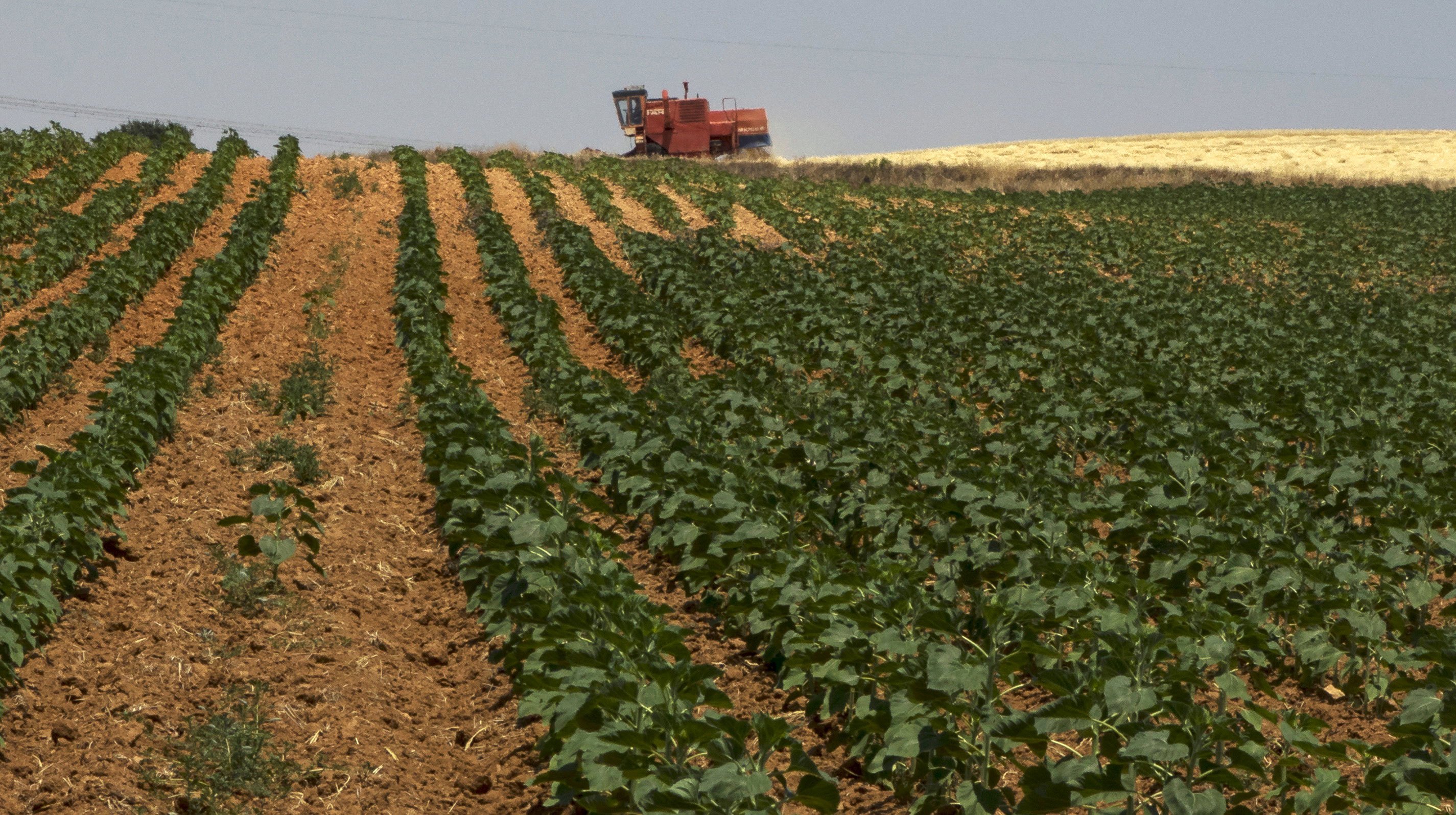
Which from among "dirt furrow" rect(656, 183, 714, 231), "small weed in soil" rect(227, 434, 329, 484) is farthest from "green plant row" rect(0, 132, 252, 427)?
"dirt furrow" rect(656, 183, 714, 231)

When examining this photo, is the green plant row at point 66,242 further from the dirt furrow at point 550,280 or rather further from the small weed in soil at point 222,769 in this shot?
the small weed in soil at point 222,769

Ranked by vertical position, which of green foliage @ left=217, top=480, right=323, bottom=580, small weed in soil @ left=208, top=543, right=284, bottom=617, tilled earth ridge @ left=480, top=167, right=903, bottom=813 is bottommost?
tilled earth ridge @ left=480, top=167, right=903, bottom=813

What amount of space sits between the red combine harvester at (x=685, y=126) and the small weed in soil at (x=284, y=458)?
3629 cm

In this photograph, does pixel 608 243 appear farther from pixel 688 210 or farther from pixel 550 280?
pixel 688 210

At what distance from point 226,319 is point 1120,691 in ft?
51.5

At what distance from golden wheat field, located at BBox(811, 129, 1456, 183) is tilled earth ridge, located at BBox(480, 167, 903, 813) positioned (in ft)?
134

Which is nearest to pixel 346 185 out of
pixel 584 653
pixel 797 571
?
→ pixel 797 571

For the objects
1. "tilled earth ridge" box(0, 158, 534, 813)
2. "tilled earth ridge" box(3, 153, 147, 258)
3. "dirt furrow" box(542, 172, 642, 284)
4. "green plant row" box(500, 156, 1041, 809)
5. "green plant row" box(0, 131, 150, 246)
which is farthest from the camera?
"dirt furrow" box(542, 172, 642, 284)

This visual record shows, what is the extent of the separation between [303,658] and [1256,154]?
193ft

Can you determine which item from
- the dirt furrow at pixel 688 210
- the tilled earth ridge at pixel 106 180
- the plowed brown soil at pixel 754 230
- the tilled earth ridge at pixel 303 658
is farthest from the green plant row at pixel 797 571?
the dirt furrow at pixel 688 210

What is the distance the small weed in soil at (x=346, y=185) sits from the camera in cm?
2847

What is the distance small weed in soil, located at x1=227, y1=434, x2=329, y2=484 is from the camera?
36.6 ft

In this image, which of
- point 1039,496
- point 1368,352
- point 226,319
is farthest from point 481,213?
point 1039,496

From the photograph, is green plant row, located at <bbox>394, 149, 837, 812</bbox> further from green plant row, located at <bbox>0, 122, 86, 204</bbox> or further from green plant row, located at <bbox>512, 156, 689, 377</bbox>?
green plant row, located at <bbox>0, 122, 86, 204</bbox>
